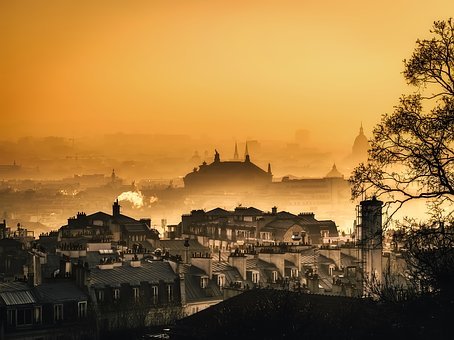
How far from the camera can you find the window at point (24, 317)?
156 feet

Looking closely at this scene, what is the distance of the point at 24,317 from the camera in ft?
157

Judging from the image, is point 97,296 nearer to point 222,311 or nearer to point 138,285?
point 138,285

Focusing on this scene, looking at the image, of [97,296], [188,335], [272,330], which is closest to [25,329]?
[97,296]

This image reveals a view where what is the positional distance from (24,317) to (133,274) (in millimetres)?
9460

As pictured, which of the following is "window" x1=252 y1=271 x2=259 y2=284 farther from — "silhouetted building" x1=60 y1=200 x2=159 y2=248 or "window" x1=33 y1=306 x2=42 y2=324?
"silhouetted building" x1=60 y1=200 x2=159 y2=248

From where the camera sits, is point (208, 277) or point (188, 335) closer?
point (188, 335)

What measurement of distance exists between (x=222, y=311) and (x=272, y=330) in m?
4.14

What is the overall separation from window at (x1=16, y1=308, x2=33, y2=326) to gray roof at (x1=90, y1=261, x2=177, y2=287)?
228 inches

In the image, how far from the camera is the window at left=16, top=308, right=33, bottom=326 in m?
47.7

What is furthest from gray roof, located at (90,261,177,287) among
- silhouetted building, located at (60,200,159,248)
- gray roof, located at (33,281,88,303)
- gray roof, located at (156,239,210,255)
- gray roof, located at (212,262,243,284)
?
silhouetted building, located at (60,200,159,248)

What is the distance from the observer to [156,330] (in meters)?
45.8

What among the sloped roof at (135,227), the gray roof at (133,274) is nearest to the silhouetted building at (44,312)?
the gray roof at (133,274)

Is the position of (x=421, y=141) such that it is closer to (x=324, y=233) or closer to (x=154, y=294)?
(x=154, y=294)

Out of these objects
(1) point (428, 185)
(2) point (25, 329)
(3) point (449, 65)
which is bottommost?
(2) point (25, 329)
